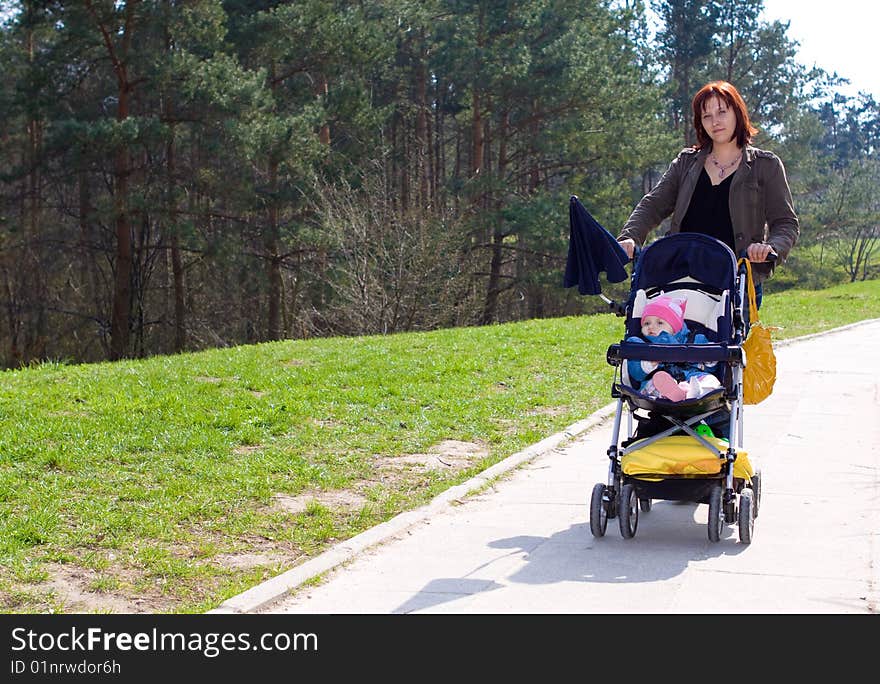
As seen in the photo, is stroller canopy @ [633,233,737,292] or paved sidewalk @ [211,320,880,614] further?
stroller canopy @ [633,233,737,292]

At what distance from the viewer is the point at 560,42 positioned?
105 ft

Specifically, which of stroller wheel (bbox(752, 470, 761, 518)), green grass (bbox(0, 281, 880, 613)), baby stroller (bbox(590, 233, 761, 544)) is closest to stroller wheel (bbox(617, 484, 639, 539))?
baby stroller (bbox(590, 233, 761, 544))

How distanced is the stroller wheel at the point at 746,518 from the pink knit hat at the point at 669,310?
2.93ft

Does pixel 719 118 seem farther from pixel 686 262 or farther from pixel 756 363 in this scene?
pixel 756 363

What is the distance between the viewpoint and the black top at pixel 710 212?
6.09m

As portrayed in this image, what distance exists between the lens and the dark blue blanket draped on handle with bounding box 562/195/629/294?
582 cm

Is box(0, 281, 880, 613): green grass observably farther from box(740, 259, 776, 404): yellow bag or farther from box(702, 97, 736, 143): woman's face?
box(702, 97, 736, 143): woman's face

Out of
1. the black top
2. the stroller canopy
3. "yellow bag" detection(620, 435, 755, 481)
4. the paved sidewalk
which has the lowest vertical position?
the paved sidewalk

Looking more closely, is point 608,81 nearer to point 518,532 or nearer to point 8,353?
point 8,353

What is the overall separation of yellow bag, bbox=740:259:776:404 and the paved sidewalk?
0.70 m

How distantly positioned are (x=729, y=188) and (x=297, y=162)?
76.1ft

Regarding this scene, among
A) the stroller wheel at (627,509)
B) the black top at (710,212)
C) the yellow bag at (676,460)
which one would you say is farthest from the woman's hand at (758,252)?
the stroller wheel at (627,509)
